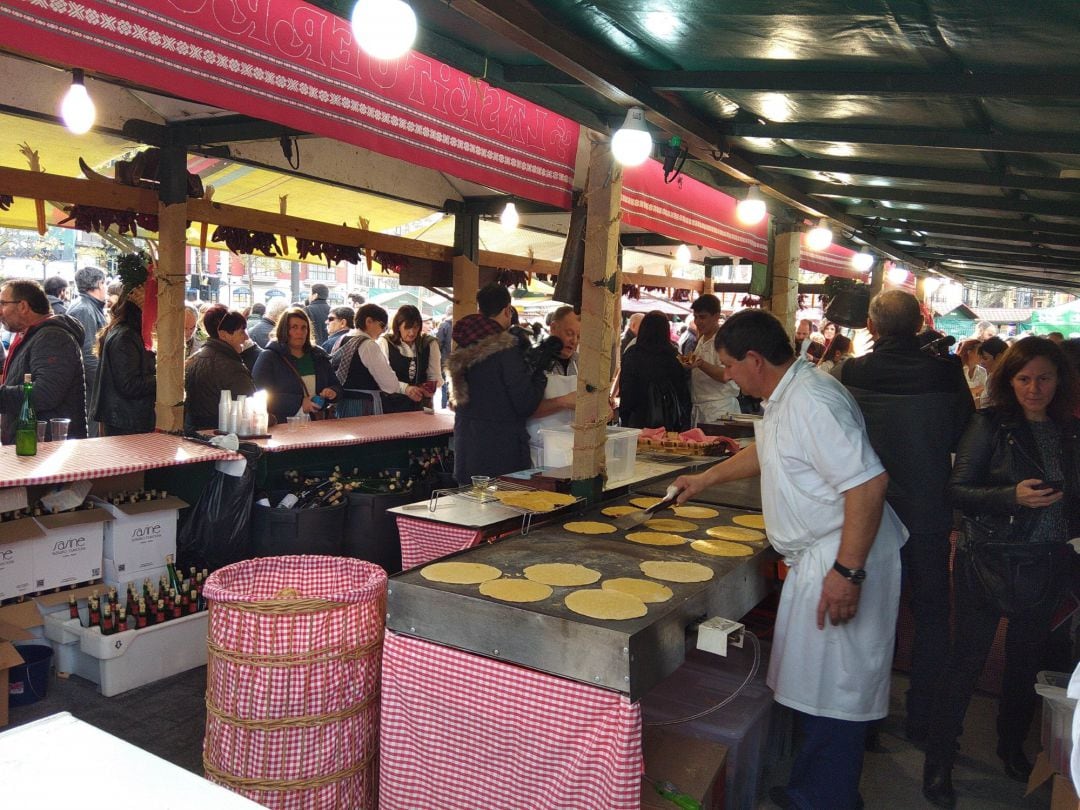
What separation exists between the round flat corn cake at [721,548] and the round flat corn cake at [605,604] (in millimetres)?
656

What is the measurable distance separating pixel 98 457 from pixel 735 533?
9.92ft

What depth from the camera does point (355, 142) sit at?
10.3 ft

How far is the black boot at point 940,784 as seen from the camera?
3.15 m

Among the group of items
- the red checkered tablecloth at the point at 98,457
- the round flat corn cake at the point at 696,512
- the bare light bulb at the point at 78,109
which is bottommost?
the round flat corn cake at the point at 696,512

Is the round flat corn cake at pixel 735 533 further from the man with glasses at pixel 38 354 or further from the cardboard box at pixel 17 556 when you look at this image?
the man with glasses at pixel 38 354

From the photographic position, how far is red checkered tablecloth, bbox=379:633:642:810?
2064mm

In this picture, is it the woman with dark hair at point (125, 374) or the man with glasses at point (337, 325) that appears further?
the man with glasses at point (337, 325)

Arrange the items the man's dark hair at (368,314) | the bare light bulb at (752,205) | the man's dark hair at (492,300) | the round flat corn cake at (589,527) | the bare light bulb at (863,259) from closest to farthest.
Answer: the round flat corn cake at (589,527) < the man's dark hair at (492,300) < the bare light bulb at (752,205) < the man's dark hair at (368,314) < the bare light bulb at (863,259)

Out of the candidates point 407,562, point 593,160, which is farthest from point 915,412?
point 407,562

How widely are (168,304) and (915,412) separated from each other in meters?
3.97

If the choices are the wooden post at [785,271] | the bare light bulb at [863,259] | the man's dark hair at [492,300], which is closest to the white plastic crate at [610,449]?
the man's dark hair at [492,300]

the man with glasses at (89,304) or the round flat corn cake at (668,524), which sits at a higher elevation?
the man with glasses at (89,304)

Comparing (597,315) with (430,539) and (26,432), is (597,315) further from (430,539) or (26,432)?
(26,432)

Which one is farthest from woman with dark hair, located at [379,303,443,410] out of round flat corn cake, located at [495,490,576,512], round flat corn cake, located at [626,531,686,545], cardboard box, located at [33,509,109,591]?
round flat corn cake, located at [626,531,686,545]
